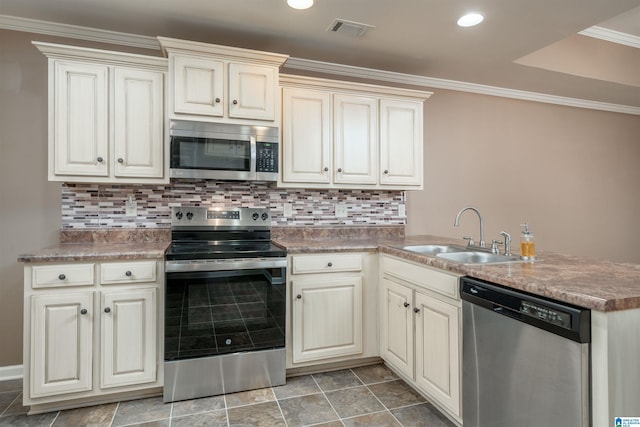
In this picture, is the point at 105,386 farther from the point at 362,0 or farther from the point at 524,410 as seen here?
the point at 362,0

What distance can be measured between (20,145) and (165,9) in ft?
4.41

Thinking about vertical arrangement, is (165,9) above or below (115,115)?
above

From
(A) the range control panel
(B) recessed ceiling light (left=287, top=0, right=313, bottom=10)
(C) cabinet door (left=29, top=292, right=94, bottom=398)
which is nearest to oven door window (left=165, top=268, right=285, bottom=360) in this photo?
(C) cabinet door (left=29, top=292, right=94, bottom=398)

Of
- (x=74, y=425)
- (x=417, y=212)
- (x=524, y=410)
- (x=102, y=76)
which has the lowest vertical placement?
(x=74, y=425)

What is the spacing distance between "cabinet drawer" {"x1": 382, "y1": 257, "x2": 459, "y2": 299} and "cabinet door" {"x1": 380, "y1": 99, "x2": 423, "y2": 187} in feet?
2.64

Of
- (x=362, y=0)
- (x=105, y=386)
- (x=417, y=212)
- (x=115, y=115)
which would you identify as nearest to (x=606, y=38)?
(x=417, y=212)

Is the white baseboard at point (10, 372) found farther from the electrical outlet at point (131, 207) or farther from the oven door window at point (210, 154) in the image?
the oven door window at point (210, 154)

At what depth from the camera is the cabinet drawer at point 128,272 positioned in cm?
206

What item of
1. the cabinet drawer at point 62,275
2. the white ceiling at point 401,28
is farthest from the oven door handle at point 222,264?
the white ceiling at point 401,28

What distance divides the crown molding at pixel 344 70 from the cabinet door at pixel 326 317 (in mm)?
1808

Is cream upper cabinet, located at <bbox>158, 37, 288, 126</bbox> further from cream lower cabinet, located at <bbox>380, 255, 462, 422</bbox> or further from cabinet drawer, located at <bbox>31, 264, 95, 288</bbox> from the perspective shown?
cream lower cabinet, located at <bbox>380, 255, 462, 422</bbox>

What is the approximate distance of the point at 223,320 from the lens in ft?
7.27

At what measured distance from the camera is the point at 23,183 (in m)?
2.43

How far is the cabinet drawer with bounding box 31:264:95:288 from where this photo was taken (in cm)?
197
